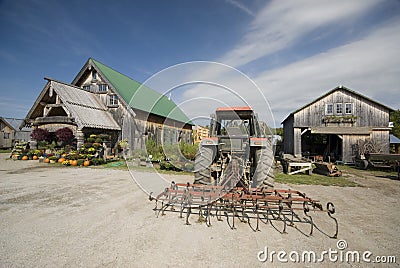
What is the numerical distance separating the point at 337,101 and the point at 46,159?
23159mm

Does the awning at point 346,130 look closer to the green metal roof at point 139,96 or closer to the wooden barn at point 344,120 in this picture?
the wooden barn at point 344,120

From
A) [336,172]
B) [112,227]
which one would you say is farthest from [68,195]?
[336,172]

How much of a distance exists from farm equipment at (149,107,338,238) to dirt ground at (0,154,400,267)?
34cm

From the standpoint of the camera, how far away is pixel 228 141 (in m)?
7.00

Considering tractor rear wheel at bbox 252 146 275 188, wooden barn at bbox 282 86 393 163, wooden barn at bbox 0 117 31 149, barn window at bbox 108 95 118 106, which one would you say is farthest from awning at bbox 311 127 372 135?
wooden barn at bbox 0 117 31 149

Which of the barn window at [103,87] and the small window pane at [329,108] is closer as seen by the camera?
the small window pane at [329,108]

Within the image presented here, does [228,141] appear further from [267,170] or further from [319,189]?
[319,189]

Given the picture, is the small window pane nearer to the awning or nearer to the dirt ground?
the awning

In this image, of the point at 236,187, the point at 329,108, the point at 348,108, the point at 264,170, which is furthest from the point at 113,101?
the point at 348,108

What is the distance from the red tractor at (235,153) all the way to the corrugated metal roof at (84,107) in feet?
37.5

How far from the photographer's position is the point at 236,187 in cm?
555

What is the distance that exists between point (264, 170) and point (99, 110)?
16284 millimetres

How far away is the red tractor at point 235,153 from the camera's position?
588 centimetres

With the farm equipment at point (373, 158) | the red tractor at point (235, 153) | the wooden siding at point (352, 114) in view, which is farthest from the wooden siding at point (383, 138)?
the red tractor at point (235, 153)
